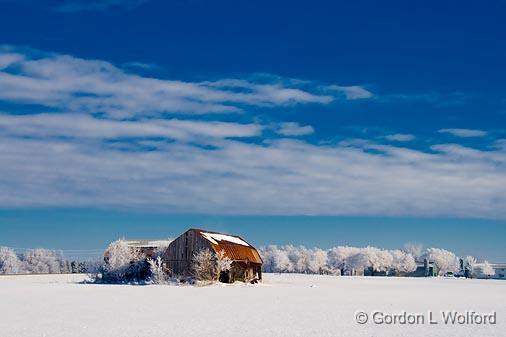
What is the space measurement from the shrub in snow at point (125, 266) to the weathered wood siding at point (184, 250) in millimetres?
3927

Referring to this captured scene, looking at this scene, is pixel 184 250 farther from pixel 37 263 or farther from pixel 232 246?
pixel 37 263

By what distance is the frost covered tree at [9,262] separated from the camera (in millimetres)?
166700

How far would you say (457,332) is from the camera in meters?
25.6

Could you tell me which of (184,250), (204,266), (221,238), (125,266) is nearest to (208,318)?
(204,266)

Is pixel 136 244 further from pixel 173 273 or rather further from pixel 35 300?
pixel 35 300

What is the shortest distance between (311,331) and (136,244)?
61.7 m

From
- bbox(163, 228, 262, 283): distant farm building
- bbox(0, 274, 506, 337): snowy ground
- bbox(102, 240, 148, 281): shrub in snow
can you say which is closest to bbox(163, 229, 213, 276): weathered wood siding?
bbox(163, 228, 262, 283): distant farm building

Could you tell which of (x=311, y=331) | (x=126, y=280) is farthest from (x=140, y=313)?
(x=126, y=280)

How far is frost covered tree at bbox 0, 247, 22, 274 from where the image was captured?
547 feet

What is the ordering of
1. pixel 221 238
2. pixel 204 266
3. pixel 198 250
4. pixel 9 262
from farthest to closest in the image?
pixel 9 262, pixel 221 238, pixel 198 250, pixel 204 266

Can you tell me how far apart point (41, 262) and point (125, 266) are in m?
114

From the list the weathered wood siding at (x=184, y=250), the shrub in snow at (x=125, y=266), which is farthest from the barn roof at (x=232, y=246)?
the shrub in snow at (x=125, y=266)

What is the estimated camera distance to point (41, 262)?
592 ft

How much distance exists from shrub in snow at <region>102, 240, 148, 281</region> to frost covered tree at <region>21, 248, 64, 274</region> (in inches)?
4257
